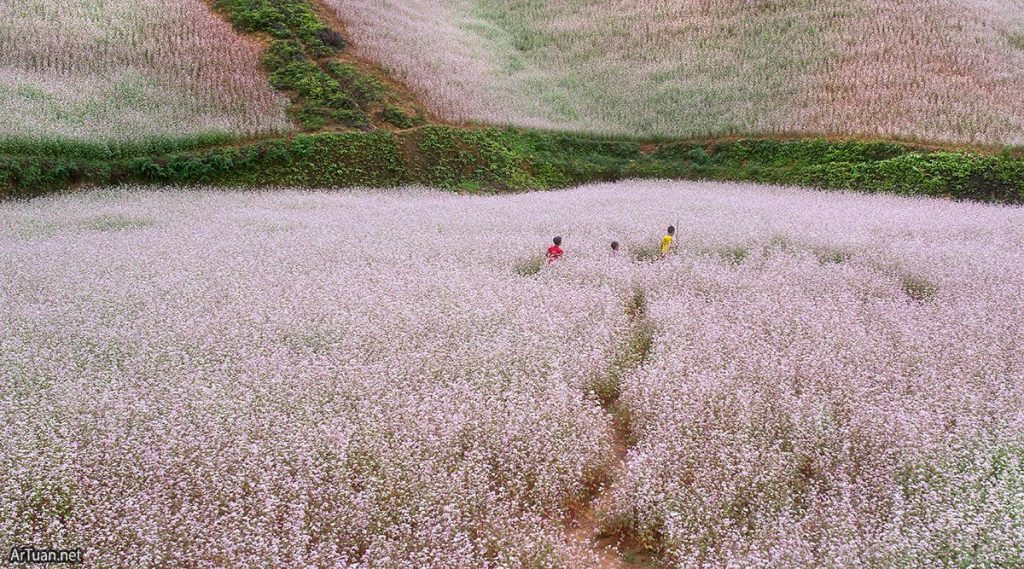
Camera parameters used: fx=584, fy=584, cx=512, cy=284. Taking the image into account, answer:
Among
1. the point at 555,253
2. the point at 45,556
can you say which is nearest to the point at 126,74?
the point at 555,253

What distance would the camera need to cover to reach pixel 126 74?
23.8 m

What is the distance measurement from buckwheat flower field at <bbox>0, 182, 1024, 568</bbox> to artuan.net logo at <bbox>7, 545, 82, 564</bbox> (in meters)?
0.13

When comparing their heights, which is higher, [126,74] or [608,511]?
[126,74]

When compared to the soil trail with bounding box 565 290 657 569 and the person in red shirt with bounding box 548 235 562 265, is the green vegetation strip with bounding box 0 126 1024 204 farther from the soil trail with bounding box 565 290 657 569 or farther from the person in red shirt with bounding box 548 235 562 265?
the soil trail with bounding box 565 290 657 569

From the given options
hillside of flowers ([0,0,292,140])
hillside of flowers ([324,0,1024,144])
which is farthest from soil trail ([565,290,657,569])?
hillside of flowers ([324,0,1024,144])

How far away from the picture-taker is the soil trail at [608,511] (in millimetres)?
5410

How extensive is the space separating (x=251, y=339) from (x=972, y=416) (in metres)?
9.23

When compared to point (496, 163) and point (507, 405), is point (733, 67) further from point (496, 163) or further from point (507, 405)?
point (507, 405)

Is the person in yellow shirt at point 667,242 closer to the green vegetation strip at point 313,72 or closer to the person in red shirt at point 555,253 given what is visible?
the person in red shirt at point 555,253

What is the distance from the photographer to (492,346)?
824cm

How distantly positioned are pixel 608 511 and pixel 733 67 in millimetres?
30222

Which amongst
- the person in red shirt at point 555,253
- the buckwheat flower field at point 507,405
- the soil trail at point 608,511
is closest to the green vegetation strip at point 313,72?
the buckwheat flower field at point 507,405

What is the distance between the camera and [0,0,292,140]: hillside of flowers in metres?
20.6

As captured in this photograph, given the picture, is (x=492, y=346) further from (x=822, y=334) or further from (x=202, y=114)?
(x=202, y=114)
